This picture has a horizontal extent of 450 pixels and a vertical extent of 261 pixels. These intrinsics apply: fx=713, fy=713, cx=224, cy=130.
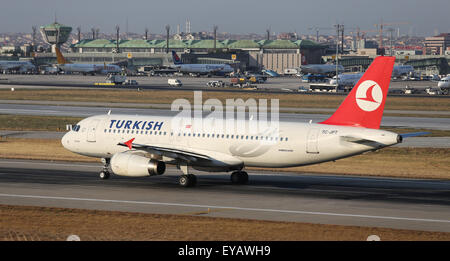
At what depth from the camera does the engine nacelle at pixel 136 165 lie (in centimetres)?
4338

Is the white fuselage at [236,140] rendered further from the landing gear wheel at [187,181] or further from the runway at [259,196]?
the runway at [259,196]

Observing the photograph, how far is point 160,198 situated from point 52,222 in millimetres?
8691

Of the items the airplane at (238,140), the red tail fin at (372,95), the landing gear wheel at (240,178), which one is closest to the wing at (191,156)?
the airplane at (238,140)

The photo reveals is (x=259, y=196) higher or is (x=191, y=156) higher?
(x=191, y=156)

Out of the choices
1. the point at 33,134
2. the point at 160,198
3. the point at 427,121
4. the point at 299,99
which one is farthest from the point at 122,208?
the point at 299,99

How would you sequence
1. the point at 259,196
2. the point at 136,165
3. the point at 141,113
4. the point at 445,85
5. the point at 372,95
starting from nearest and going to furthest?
the point at 372,95
the point at 259,196
the point at 136,165
the point at 141,113
the point at 445,85

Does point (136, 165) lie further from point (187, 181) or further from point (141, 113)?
point (141, 113)

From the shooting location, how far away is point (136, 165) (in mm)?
43531

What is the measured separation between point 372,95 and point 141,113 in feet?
196

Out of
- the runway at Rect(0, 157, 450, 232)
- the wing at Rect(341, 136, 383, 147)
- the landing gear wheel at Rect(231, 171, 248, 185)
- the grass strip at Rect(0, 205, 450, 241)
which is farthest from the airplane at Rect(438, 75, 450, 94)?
the grass strip at Rect(0, 205, 450, 241)

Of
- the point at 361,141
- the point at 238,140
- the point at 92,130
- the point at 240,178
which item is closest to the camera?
the point at 361,141

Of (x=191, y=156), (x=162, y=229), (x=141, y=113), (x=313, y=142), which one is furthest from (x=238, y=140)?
(x=141, y=113)

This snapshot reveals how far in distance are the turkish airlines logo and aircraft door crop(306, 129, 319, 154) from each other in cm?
305
